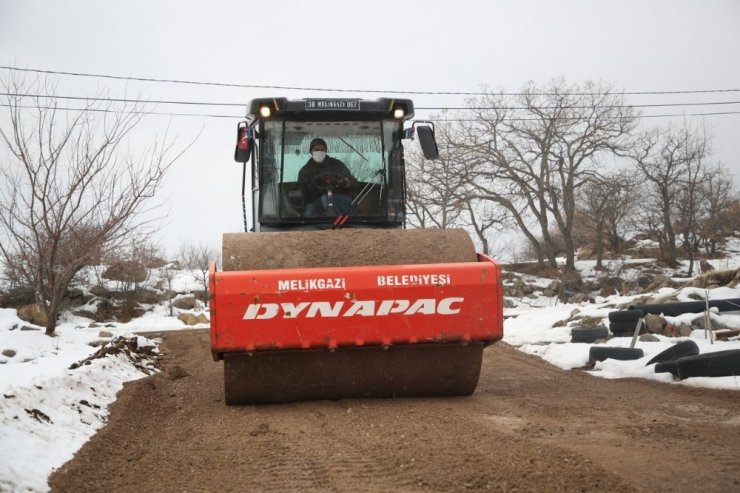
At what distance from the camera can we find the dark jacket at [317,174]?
7.26 metres

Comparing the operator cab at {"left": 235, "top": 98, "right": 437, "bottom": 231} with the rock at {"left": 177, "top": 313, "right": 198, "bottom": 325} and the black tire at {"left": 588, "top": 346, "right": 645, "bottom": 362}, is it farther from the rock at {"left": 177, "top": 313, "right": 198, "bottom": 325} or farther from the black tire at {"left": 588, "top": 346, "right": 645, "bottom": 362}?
the rock at {"left": 177, "top": 313, "right": 198, "bottom": 325}

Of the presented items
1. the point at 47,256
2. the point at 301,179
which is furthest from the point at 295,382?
the point at 47,256

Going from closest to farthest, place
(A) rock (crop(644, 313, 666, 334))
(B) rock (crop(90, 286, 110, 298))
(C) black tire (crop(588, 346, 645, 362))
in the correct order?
1. (C) black tire (crop(588, 346, 645, 362))
2. (A) rock (crop(644, 313, 666, 334))
3. (B) rock (crop(90, 286, 110, 298))

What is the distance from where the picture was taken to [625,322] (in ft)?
34.8

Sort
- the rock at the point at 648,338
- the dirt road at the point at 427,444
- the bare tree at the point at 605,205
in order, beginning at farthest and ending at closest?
the bare tree at the point at 605,205 < the rock at the point at 648,338 < the dirt road at the point at 427,444

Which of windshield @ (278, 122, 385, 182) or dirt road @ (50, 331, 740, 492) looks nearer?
dirt road @ (50, 331, 740, 492)

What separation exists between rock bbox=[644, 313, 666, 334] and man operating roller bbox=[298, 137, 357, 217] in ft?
19.0

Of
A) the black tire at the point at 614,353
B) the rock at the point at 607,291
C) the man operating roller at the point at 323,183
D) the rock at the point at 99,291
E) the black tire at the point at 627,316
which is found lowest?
the rock at the point at 607,291

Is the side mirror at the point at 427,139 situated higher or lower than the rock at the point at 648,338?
higher

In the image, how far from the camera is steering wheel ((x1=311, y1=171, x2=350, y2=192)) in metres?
7.26

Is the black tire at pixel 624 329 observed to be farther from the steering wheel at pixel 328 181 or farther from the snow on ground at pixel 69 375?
the steering wheel at pixel 328 181

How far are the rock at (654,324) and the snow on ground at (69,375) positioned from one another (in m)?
0.24

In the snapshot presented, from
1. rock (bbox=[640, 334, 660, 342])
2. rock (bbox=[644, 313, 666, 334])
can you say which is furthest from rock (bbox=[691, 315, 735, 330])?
rock (bbox=[640, 334, 660, 342])

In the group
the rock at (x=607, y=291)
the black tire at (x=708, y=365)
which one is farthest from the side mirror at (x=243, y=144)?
the rock at (x=607, y=291)
